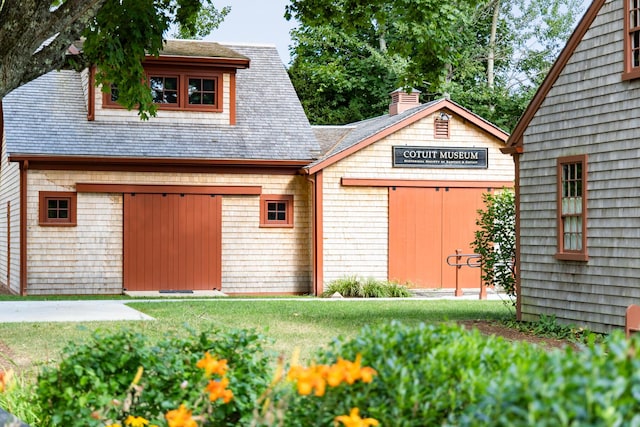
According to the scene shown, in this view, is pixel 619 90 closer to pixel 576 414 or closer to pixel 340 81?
pixel 576 414

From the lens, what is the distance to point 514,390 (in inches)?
119

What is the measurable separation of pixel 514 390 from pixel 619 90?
10.7m

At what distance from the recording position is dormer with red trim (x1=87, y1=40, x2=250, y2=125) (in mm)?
23344

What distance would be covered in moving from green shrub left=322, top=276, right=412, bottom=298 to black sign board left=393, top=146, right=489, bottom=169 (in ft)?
10.7

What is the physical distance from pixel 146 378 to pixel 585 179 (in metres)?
9.70

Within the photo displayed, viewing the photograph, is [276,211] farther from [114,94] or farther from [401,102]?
[401,102]

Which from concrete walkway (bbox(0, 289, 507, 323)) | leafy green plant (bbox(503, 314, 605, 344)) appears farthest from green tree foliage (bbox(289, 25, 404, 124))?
leafy green plant (bbox(503, 314, 605, 344))

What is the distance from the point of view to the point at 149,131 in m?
23.3

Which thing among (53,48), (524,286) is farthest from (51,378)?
(524,286)

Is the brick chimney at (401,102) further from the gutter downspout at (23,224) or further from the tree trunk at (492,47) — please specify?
the tree trunk at (492,47)

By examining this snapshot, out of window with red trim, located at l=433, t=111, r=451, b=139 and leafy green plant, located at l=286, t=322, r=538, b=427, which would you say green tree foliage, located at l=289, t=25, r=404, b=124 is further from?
leafy green plant, located at l=286, t=322, r=538, b=427

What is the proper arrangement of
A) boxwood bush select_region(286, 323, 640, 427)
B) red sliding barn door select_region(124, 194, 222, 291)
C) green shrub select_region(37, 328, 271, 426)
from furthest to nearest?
red sliding barn door select_region(124, 194, 222, 291) → green shrub select_region(37, 328, 271, 426) → boxwood bush select_region(286, 323, 640, 427)

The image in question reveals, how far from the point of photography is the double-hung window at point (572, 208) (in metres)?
13.6

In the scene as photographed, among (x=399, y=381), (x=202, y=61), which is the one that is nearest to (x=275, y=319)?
(x=202, y=61)
